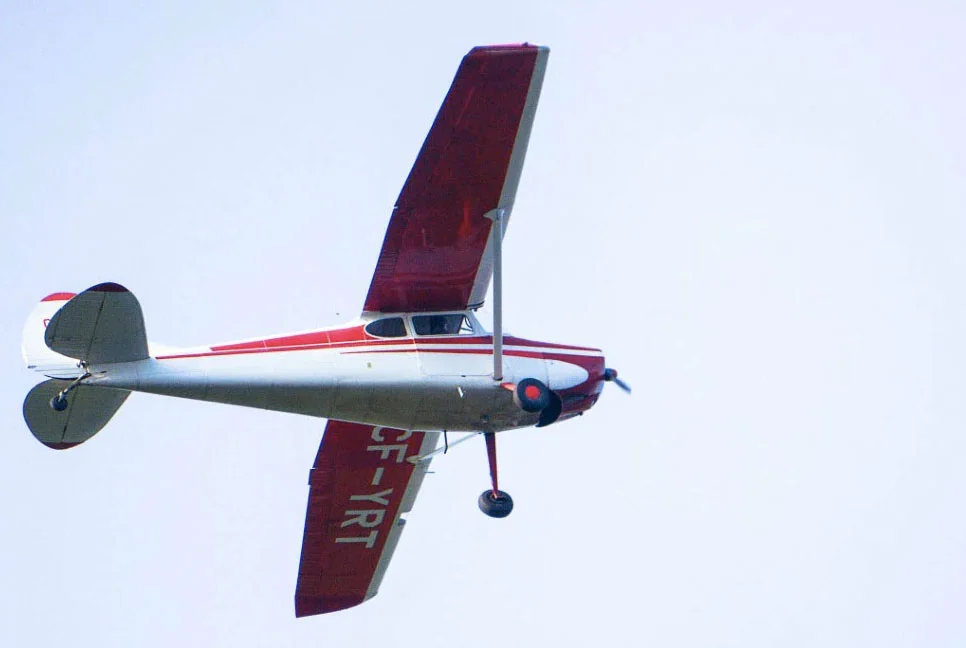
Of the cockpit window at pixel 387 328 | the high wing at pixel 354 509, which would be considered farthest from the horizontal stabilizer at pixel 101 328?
the high wing at pixel 354 509

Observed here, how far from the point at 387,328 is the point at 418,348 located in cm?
45

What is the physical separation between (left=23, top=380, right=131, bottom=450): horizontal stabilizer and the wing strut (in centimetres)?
430

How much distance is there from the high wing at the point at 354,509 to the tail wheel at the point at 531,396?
2783mm

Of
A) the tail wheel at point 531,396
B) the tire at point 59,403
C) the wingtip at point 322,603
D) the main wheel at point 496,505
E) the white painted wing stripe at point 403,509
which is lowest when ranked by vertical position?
the wingtip at point 322,603

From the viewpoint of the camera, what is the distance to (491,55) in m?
17.1

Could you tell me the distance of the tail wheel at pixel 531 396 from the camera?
18719 mm

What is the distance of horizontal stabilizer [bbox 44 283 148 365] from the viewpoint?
16.7 m

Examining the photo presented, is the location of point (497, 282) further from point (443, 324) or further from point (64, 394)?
point (64, 394)

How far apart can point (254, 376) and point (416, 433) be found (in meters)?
3.78

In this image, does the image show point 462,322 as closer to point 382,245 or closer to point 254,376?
point 382,245

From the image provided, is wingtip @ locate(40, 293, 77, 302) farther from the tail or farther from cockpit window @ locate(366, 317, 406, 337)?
cockpit window @ locate(366, 317, 406, 337)

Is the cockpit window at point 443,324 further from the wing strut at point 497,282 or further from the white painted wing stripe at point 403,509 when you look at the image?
the white painted wing stripe at point 403,509

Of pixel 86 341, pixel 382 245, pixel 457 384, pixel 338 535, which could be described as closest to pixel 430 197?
pixel 382 245

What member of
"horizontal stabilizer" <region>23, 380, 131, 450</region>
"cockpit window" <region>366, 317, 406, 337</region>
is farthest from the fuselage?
"horizontal stabilizer" <region>23, 380, 131, 450</region>
